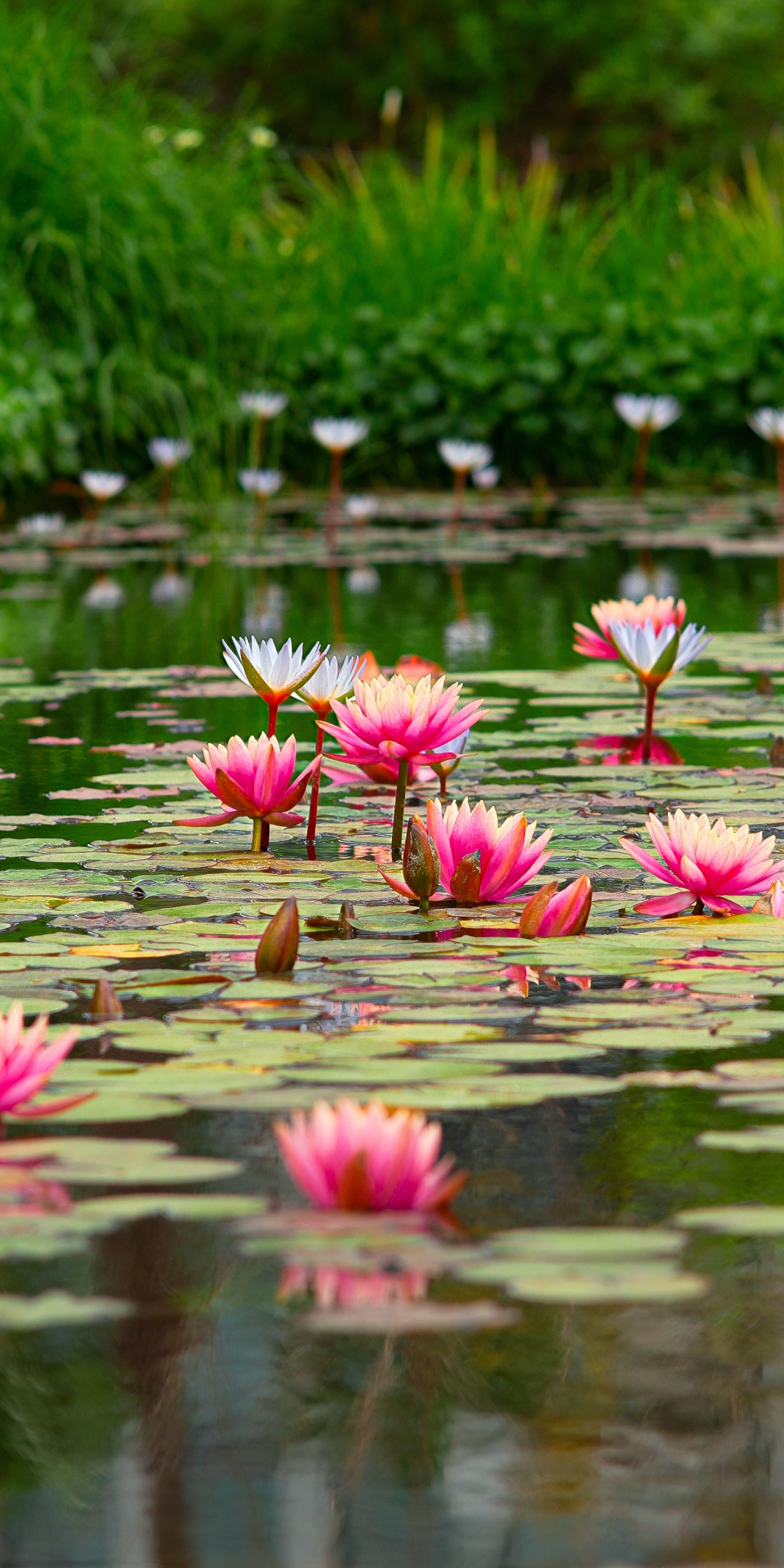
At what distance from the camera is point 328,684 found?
2375mm

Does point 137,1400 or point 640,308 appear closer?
point 137,1400

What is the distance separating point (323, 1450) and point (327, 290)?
9.48 m

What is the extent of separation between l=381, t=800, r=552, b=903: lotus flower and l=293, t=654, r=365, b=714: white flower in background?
1.02 feet

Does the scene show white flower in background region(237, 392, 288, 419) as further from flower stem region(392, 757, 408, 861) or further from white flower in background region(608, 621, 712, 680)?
flower stem region(392, 757, 408, 861)

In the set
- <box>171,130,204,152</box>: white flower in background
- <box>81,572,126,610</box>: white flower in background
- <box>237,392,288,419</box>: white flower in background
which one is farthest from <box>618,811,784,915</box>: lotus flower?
<box>171,130,204,152</box>: white flower in background

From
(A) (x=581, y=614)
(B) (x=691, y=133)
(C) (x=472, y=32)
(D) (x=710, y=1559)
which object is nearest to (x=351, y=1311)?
(D) (x=710, y=1559)

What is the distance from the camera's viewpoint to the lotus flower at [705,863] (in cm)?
199

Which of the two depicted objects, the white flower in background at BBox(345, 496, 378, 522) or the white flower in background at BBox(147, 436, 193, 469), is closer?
the white flower in background at BBox(345, 496, 378, 522)

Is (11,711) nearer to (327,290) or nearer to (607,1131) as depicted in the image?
(607,1131)

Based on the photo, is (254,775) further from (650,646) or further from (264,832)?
(650,646)

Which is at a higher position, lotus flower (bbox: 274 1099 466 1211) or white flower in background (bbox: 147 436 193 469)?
white flower in background (bbox: 147 436 193 469)

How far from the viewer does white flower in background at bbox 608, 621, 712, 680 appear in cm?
273

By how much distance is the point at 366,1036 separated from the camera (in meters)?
1.62

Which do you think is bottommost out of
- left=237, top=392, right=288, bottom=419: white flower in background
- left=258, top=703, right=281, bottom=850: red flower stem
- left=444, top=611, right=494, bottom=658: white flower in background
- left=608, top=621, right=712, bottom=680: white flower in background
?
left=258, top=703, right=281, bottom=850: red flower stem
